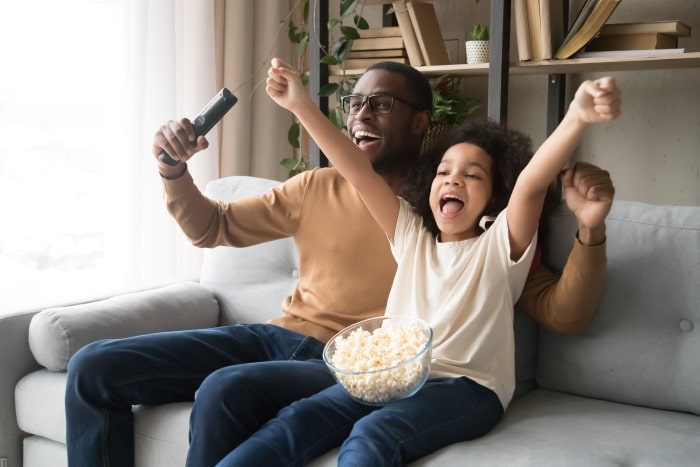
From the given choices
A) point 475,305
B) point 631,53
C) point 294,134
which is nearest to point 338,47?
point 294,134

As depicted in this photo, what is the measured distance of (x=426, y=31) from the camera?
2.39 m

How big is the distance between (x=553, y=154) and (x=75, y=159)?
1.64 metres

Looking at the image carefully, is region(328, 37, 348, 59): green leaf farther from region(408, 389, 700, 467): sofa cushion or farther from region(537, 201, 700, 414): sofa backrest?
region(408, 389, 700, 467): sofa cushion

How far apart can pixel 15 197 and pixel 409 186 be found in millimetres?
1236

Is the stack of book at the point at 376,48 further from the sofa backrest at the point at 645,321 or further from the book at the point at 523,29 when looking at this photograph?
the sofa backrest at the point at 645,321

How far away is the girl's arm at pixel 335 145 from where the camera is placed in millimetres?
1572

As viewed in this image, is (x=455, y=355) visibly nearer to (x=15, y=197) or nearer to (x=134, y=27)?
(x=15, y=197)

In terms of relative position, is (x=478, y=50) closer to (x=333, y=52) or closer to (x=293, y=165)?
(x=333, y=52)

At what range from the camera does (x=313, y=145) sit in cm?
239

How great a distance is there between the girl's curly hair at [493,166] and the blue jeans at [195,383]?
384 millimetres

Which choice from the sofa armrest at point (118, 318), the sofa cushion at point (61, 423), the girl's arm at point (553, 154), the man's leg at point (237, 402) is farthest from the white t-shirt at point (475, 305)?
the sofa armrest at point (118, 318)

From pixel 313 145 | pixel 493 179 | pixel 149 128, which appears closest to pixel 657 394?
pixel 493 179

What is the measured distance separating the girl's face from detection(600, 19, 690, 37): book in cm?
79

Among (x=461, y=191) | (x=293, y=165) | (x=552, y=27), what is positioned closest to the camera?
(x=461, y=191)
